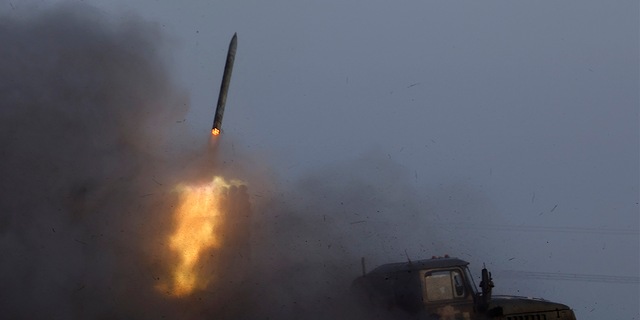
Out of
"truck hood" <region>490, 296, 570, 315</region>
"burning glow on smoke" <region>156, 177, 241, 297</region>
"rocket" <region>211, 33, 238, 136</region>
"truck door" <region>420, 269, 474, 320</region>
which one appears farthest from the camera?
"rocket" <region>211, 33, 238, 136</region>

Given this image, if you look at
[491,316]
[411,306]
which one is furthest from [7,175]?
[491,316]

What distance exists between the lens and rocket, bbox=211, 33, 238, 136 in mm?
10255

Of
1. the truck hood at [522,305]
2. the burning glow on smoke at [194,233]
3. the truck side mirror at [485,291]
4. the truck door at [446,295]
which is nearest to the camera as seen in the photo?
the truck side mirror at [485,291]

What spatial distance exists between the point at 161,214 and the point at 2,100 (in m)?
4.51

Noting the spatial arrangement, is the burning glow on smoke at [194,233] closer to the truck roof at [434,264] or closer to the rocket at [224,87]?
the rocket at [224,87]

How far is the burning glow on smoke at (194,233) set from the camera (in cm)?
902

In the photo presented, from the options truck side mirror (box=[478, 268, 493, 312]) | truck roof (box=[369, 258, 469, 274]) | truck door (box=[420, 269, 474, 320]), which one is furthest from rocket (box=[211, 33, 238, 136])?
truck side mirror (box=[478, 268, 493, 312])

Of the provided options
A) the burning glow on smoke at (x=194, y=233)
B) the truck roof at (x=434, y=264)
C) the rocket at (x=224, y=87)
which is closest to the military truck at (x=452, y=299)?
the truck roof at (x=434, y=264)

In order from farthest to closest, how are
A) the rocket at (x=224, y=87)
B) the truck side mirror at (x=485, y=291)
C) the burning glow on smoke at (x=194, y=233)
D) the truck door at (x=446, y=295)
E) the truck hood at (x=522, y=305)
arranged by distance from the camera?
1. the rocket at (x=224, y=87)
2. the burning glow on smoke at (x=194, y=233)
3. the truck hood at (x=522, y=305)
4. the truck door at (x=446, y=295)
5. the truck side mirror at (x=485, y=291)

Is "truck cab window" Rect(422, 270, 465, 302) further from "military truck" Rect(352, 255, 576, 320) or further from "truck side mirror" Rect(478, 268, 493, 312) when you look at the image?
"truck side mirror" Rect(478, 268, 493, 312)

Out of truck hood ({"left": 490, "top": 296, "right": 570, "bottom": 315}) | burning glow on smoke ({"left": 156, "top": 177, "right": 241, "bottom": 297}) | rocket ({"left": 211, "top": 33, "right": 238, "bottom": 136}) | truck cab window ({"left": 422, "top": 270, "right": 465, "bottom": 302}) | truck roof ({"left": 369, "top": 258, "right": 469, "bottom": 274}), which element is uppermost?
rocket ({"left": 211, "top": 33, "right": 238, "bottom": 136})

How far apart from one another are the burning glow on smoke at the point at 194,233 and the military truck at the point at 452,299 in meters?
4.53

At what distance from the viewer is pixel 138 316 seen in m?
8.16

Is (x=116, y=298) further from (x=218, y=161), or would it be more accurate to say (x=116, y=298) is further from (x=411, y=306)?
(x=411, y=306)
